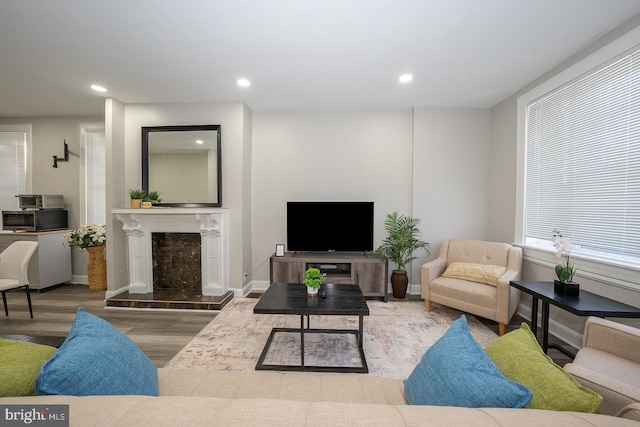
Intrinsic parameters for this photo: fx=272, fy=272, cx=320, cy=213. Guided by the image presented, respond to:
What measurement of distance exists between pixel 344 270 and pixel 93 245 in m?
3.79

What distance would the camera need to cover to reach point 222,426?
23.7 inches

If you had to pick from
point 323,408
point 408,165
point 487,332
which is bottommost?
point 487,332

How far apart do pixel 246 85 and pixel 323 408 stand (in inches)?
137

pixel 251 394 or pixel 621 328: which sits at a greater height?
pixel 621 328

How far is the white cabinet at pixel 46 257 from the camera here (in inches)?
159

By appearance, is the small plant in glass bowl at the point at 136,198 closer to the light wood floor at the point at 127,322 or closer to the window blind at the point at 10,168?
the light wood floor at the point at 127,322

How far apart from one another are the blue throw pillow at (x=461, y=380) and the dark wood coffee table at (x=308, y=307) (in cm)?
109

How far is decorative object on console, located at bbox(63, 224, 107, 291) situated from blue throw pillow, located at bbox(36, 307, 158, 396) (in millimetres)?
3811

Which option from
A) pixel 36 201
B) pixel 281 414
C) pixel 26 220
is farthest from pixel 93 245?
pixel 281 414

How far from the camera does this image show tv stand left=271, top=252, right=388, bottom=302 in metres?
3.76

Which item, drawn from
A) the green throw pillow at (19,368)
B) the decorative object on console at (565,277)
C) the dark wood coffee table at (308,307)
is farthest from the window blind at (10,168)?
the decorative object on console at (565,277)

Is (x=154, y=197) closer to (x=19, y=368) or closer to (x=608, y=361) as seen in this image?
(x=19, y=368)

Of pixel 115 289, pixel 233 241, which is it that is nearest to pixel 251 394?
pixel 233 241

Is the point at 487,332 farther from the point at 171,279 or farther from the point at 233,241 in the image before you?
the point at 171,279
